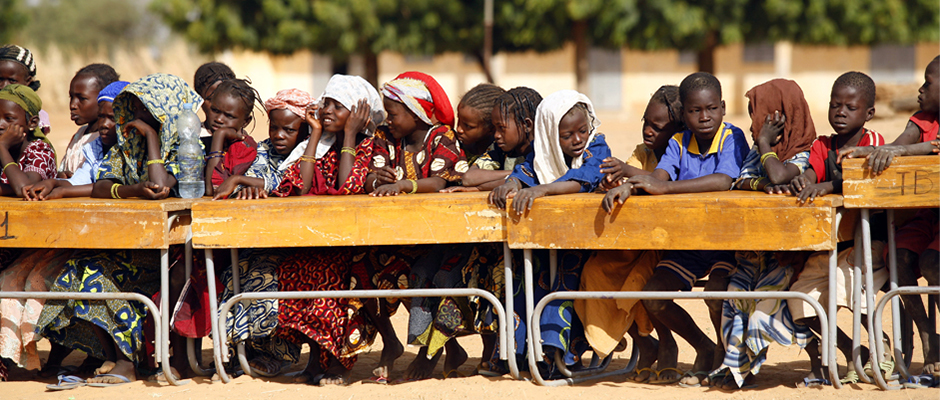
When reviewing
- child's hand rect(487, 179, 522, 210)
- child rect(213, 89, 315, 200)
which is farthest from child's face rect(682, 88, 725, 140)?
child rect(213, 89, 315, 200)

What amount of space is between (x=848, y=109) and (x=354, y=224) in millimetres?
2257

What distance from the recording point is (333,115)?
14.2ft

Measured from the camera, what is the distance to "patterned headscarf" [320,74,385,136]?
171 inches

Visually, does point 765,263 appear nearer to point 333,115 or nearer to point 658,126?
point 658,126

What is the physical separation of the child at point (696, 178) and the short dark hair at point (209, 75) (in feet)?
9.02

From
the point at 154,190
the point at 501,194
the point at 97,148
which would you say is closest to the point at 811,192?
the point at 501,194

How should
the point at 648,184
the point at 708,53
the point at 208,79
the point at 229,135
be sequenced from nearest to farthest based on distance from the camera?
1. the point at 648,184
2. the point at 229,135
3. the point at 208,79
4. the point at 708,53

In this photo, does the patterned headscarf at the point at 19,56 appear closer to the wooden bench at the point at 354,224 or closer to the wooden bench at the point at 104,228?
the wooden bench at the point at 104,228

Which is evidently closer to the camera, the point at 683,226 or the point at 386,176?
the point at 683,226

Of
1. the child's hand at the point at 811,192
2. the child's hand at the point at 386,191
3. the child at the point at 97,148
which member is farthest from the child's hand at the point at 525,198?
the child at the point at 97,148

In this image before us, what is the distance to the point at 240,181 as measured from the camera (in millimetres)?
4172

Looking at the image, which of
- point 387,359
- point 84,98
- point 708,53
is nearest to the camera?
point 387,359

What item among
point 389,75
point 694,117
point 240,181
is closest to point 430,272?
point 240,181

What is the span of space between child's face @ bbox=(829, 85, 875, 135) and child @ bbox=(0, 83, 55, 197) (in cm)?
390
